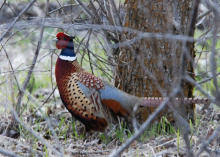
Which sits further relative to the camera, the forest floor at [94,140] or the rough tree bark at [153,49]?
the rough tree bark at [153,49]

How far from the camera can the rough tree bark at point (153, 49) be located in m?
3.47

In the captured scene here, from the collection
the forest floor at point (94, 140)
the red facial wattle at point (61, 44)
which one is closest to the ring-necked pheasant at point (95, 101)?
the forest floor at point (94, 140)

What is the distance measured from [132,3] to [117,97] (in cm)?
89

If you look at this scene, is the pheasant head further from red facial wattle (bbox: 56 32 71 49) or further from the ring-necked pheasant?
the ring-necked pheasant

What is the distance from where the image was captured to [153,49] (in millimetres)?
3465

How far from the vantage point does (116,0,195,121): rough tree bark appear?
3.47 m

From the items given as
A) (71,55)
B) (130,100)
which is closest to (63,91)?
(71,55)

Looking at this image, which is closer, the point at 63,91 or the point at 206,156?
the point at 206,156

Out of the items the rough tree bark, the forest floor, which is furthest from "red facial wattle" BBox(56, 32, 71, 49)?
the forest floor

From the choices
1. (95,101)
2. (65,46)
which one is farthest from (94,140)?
(65,46)

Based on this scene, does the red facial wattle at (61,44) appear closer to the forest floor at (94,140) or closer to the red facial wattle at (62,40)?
the red facial wattle at (62,40)

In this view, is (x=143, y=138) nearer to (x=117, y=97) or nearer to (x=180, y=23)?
(x=117, y=97)

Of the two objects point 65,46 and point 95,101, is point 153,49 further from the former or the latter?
point 65,46

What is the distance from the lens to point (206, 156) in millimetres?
2805
